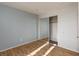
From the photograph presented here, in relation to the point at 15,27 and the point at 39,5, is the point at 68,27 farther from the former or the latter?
the point at 15,27

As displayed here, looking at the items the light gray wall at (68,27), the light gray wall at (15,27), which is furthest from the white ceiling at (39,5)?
the light gray wall at (15,27)

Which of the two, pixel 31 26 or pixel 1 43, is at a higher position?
pixel 31 26

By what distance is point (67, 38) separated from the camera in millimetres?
3711

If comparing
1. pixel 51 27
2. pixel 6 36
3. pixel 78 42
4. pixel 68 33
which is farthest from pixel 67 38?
pixel 6 36

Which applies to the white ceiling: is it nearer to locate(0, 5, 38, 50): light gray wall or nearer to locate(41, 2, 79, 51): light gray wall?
locate(41, 2, 79, 51): light gray wall

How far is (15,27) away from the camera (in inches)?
158

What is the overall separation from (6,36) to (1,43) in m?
0.38

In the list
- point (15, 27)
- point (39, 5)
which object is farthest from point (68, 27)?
point (15, 27)

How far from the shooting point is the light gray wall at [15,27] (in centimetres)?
337

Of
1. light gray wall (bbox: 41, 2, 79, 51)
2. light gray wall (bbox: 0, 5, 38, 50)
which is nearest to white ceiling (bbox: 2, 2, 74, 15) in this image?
light gray wall (bbox: 41, 2, 79, 51)

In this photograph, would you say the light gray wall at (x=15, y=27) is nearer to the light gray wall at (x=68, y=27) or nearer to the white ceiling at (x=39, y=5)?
the white ceiling at (x=39, y=5)

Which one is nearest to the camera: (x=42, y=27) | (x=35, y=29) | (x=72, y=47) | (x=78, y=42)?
(x=78, y=42)

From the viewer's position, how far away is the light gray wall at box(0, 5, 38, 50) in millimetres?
3368

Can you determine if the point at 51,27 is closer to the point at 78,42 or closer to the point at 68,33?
the point at 68,33
